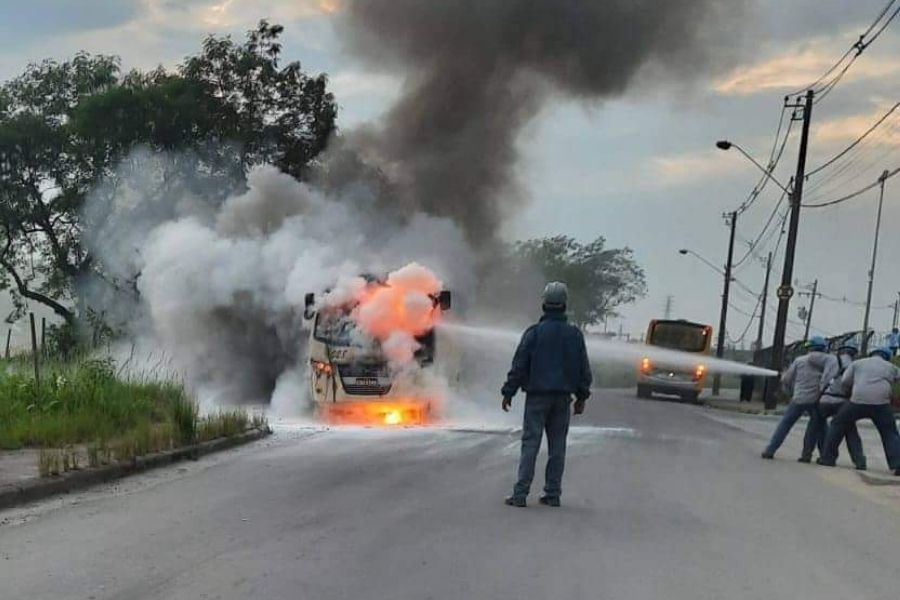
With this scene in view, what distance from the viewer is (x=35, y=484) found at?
26.6 ft

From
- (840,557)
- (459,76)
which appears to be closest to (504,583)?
(840,557)

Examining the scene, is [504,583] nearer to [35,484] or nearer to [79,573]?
[79,573]

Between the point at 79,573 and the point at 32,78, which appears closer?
the point at 79,573

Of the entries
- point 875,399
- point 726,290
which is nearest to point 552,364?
point 875,399

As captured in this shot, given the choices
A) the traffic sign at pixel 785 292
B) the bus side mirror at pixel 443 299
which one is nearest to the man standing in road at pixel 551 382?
the bus side mirror at pixel 443 299

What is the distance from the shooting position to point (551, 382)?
8.01m

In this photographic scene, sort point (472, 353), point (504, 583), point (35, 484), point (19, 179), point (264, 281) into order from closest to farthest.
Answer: point (504, 583) → point (35, 484) → point (264, 281) → point (472, 353) → point (19, 179)

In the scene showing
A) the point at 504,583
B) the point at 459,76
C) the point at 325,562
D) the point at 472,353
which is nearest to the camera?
the point at 504,583

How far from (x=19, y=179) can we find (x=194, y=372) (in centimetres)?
1120

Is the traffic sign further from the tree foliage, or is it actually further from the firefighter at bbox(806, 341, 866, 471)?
the firefighter at bbox(806, 341, 866, 471)

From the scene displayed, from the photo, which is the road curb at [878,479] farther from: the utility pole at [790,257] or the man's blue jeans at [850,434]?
the utility pole at [790,257]

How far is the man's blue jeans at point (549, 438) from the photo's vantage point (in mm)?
7934

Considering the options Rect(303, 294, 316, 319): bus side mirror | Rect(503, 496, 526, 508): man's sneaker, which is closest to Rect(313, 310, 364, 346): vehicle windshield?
Rect(303, 294, 316, 319): bus side mirror

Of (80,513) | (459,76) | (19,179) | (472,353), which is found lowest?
(80,513)
